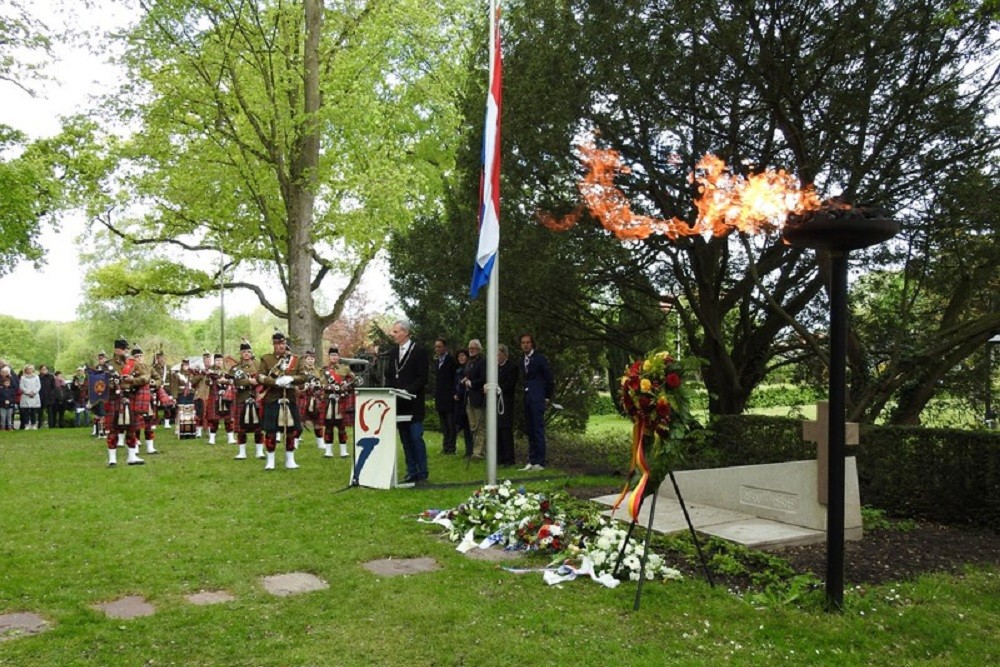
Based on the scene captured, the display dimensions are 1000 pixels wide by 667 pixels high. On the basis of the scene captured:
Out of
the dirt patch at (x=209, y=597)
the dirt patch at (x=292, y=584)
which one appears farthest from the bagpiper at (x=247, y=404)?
the dirt patch at (x=209, y=597)

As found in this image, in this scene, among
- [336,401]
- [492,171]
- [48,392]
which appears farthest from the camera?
[48,392]

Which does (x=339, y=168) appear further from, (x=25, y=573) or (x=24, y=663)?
(x=24, y=663)

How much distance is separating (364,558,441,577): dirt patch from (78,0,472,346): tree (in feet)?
46.1

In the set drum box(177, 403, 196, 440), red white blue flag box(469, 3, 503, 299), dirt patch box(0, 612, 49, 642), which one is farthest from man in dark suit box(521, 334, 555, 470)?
drum box(177, 403, 196, 440)

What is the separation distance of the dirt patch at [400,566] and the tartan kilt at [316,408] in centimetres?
841

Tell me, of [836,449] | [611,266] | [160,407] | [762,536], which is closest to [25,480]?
[611,266]

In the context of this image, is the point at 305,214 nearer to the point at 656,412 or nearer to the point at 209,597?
the point at 209,597

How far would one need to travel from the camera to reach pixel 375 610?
17.4 feet

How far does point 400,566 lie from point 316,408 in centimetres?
953

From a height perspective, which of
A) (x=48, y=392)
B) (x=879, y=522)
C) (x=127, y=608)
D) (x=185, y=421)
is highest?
(x=48, y=392)

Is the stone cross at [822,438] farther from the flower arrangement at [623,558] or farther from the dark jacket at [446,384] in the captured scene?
the dark jacket at [446,384]

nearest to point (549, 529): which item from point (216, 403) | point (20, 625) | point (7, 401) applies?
point (20, 625)

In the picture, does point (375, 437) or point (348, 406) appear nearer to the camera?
point (375, 437)

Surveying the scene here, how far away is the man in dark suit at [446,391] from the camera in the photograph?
1406 cm
